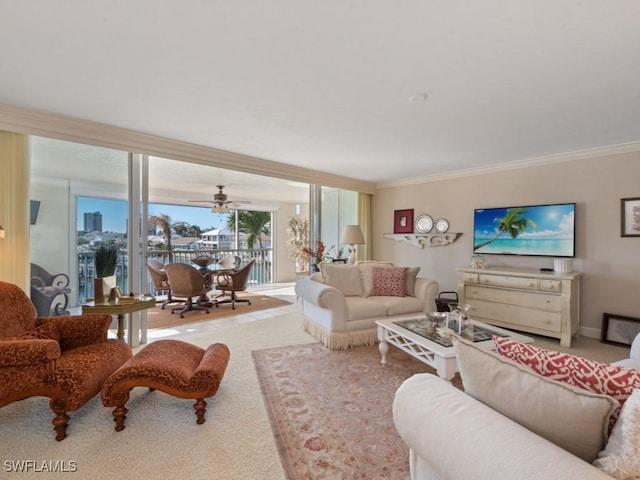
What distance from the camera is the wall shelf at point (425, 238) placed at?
482 cm

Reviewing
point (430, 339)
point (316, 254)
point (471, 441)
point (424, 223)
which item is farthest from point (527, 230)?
point (471, 441)

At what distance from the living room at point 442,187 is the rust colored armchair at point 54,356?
0.87 ft

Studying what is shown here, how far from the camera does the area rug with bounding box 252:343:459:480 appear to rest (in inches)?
61.9

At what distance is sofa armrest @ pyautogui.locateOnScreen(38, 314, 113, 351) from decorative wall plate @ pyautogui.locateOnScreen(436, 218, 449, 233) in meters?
4.57

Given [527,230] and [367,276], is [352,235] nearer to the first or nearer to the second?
[367,276]

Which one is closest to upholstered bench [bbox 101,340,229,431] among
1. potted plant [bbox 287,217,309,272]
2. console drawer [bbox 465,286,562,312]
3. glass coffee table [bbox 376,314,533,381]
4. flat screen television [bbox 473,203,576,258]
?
glass coffee table [bbox 376,314,533,381]

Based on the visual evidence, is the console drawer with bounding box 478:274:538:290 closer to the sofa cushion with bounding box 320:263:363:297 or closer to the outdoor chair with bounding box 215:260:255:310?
the sofa cushion with bounding box 320:263:363:297

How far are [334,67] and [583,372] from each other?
6.42 feet

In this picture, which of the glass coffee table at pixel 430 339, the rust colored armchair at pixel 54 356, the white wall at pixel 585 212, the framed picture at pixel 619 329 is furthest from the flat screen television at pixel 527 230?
the rust colored armchair at pixel 54 356

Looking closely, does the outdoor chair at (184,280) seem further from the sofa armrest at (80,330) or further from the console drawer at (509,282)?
the console drawer at (509,282)

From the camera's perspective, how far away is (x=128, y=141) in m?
3.09

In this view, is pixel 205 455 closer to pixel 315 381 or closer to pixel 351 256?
pixel 315 381

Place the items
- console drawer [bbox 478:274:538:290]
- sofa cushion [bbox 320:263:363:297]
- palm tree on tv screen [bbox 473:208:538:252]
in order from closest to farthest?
console drawer [bbox 478:274:538:290]
sofa cushion [bbox 320:263:363:297]
palm tree on tv screen [bbox 473:208:538:252]

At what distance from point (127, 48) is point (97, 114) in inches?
49.5
